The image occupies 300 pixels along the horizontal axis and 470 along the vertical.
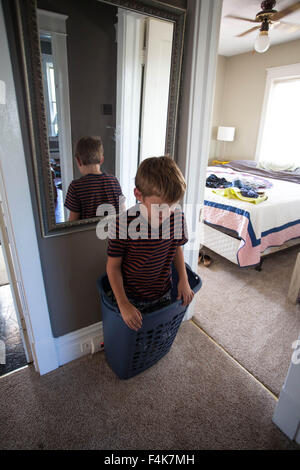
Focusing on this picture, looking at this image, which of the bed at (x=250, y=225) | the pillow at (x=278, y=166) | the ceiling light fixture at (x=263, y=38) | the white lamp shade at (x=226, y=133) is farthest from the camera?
the white lamp shade at (x=226, y=133)

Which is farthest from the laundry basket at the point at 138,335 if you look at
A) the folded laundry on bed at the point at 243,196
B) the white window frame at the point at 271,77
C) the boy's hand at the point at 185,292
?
the white window frame at the point at 271,77

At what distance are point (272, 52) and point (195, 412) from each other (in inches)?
196

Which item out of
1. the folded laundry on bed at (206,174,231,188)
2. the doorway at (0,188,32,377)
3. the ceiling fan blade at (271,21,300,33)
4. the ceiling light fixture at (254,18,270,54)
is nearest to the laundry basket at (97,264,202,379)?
the doorway at (0,188,32,377)

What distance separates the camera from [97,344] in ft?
4.95

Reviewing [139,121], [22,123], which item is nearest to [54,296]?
[22,123]

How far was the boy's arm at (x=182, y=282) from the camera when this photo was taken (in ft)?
4.04

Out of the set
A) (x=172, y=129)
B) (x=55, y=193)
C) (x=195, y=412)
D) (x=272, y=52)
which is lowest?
(x=195, y=412)

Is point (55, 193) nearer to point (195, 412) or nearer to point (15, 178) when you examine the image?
point (15, 178)

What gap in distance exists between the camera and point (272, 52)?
164 inches

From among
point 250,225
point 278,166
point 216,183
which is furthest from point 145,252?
point 278,166

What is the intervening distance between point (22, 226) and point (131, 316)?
1.86ft

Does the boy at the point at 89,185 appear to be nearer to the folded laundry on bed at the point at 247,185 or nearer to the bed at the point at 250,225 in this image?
the bed at the point at 250,225

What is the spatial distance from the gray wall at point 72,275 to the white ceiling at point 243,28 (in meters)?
2.39

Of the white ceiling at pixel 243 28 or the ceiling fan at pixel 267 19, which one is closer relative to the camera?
the ceiling fan at pixel 267 19
